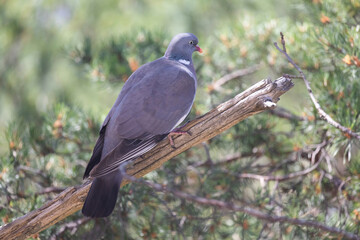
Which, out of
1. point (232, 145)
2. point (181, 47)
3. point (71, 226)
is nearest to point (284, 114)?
point (232, 145)

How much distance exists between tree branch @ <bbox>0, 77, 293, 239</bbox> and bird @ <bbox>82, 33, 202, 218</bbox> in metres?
0.06

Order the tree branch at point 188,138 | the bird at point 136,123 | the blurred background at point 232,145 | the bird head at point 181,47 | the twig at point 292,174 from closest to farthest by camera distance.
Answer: the tree branch at point 188,138, the bird at point 136,123, the blurred background at point 232,145, the twig at point 292,174, the bird head at point 181,47

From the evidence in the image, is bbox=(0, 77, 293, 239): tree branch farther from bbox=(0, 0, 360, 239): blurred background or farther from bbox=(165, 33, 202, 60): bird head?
bbox=(165, 33, 202, 60): bird head

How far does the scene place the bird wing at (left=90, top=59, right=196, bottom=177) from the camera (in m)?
1.95

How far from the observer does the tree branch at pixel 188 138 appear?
5.82 ft

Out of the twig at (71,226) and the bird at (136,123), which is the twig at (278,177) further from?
the twig at (71,226)

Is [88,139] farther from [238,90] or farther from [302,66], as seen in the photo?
[302,66]

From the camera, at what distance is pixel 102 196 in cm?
185

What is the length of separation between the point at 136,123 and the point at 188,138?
28 centimetres

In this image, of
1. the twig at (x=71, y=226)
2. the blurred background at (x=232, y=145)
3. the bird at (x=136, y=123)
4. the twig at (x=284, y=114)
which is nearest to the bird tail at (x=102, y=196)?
the bird at (x=136, y=123)

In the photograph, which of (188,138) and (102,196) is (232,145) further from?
(102,196)

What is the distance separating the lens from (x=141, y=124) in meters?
2.05

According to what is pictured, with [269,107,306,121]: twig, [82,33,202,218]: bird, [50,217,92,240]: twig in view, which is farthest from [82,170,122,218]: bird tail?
[269,107,306,121]: twig

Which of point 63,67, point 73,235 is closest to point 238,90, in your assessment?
point 73,235
